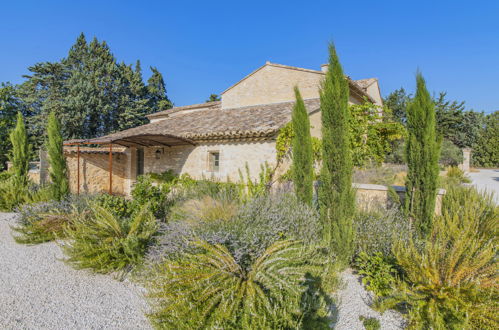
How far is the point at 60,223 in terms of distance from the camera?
254 inches

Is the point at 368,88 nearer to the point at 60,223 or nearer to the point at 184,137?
the point at 184,137

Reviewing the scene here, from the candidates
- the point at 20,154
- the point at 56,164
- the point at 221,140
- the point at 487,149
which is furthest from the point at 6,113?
the point at 487,149

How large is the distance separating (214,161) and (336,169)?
295 inches

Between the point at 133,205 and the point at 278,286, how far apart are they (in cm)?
520

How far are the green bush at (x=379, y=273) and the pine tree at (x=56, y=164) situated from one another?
9.26 m

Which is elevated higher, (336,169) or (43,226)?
(336,169)

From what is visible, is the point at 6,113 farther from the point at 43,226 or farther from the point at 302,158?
the point at 302,158

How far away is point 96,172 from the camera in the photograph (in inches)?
567

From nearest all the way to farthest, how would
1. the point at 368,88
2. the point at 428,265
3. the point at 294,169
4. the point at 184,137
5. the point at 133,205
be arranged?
the point at 428,265 → the point at 294,169 → the point at 133,205 → the point at 184,137 → the point at 368,88

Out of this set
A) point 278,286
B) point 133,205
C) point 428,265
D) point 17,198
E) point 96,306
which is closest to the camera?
point 278,286

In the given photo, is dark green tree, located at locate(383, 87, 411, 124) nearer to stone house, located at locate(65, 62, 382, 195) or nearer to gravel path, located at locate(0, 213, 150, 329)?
stone house, located at locate(65, 62, 382, 195)

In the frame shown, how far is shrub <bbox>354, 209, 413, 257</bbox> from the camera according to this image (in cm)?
462

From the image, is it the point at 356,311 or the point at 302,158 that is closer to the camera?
the point at 356,311

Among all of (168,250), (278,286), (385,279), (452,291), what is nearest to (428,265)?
(452,291)
